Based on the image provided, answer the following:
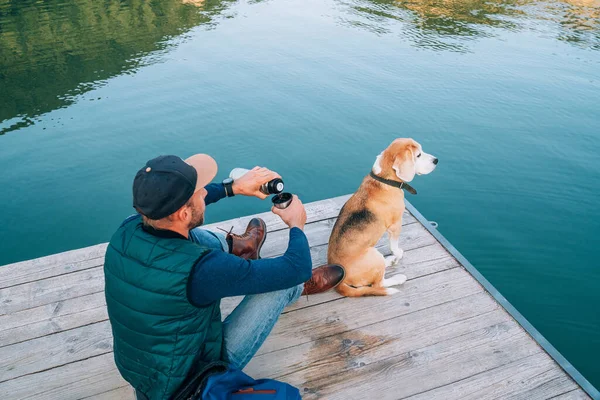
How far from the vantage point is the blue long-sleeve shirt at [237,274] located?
201 centimetres

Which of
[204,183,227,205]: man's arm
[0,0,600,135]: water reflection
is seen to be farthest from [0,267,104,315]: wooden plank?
[0,0,600,135]: water reflection

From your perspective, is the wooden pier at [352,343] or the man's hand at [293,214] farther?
the wooden pier at [352,343]

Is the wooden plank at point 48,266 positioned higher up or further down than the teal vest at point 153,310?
further down

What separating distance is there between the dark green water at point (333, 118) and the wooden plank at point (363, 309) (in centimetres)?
187

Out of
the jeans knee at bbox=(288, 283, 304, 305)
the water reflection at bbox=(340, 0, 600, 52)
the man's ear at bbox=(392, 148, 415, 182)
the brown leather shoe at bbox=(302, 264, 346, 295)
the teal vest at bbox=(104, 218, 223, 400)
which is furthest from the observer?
the water reflection at bbox=(340, 0, 600, 52)

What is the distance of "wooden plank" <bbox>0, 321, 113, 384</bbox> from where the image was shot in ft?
9.92

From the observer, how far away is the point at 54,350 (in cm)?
314

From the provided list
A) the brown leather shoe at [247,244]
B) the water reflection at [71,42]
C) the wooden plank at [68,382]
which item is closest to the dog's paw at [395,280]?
the brown leather shoe at [247,244]

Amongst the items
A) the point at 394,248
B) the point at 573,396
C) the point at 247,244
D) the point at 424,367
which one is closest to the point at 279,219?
the point at 247,244

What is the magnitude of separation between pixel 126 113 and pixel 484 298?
26.0ft

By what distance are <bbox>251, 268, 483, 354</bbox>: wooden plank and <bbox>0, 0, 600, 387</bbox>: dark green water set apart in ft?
6.12

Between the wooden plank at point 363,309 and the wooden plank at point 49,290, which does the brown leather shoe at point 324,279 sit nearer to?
the wooden plank at point 363,309

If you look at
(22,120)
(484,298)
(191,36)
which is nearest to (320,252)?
(484,298)

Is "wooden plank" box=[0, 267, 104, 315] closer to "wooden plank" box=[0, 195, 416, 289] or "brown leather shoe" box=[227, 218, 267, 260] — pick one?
"wooden plank" box=[0, 195, 416, 289]
